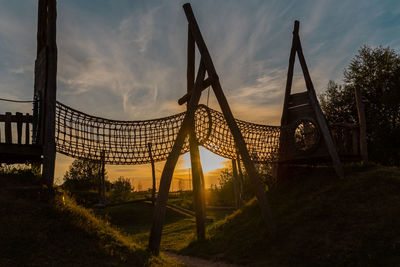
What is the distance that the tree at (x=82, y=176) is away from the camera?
3716 cm

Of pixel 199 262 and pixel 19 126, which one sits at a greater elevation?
pixel 19 126

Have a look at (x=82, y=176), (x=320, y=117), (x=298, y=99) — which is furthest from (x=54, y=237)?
(x=82, y=176)

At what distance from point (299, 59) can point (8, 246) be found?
11.1 metres

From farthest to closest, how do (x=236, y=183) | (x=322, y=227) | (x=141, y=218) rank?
(x=141, y=218)
(x=236, y=183)
(x=322, y=227)

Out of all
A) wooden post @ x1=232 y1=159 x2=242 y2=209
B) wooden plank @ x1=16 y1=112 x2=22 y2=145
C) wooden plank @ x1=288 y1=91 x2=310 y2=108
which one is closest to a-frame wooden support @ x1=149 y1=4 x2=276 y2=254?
wooden plank @ x1=16 y1=112 x2=22 y2=145

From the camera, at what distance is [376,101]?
25469mm

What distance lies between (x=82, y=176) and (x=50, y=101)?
33495 millimetres

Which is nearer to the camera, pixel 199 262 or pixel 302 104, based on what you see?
pixel 199 262

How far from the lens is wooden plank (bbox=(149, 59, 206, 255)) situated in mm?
7769

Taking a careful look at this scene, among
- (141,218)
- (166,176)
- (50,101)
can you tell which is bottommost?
(141,218)

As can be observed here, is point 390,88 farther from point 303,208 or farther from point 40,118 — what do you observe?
point 40,118

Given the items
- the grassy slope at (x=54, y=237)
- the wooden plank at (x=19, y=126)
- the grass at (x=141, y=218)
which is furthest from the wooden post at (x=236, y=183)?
the wooden plank at (x=19, y=126)

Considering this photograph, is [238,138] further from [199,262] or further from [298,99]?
[298,99]

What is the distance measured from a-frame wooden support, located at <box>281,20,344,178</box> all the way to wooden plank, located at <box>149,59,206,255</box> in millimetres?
4724
